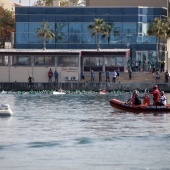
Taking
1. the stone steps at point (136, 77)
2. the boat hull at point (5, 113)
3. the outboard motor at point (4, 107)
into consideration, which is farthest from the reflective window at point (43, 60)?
the boat hull at point (5, 113)

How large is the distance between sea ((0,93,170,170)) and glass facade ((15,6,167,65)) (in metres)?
59.3

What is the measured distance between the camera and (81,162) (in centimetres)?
5325

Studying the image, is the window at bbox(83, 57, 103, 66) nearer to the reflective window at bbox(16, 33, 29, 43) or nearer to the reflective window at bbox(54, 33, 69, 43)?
the reflective window at bbox(54, 33, 69, 43)

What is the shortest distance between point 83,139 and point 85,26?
92697 millimetres

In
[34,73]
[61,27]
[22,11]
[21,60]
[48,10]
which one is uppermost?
[48,10]

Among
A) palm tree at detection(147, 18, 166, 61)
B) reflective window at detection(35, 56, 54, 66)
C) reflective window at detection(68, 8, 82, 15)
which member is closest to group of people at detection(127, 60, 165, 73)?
palm tree at detection(147, 18, 166, 61)

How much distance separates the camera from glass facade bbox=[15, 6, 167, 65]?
154125mm

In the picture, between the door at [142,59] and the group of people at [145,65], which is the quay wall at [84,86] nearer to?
the group of people at [145,65]

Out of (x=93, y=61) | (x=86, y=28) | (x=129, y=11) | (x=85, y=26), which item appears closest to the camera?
(x=93, y=61)

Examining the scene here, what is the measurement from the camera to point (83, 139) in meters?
63.2

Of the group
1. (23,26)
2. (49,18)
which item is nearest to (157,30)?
(49,18)

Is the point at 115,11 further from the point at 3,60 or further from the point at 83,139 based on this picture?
the point at 83,139

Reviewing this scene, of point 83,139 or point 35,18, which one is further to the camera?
point 35,18

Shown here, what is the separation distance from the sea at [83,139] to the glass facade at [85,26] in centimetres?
5933
